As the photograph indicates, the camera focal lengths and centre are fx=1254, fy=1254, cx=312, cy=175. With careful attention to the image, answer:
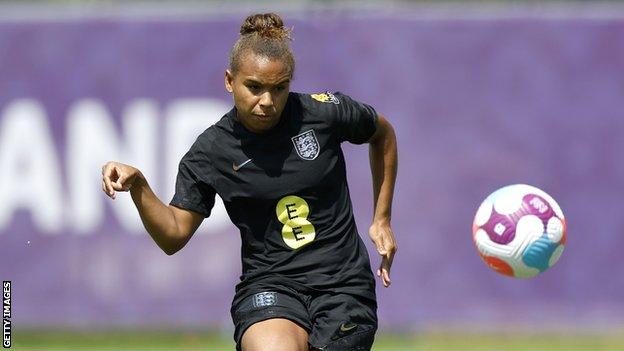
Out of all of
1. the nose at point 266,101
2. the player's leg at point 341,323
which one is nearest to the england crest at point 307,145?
the nose at point 266,101

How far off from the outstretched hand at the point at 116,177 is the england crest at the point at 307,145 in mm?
901

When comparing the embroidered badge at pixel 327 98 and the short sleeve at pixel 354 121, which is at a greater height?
the embroidered badge at pixel 327 98

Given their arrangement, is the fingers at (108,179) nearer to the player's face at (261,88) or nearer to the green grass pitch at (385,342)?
the player's face at (261,88)

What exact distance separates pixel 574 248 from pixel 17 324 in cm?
513

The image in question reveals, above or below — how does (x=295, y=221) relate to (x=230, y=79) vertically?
below

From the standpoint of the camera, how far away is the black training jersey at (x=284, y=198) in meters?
5.88

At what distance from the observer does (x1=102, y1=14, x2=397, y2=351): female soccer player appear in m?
5.74

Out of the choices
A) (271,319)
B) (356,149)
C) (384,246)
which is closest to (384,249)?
(384,246)

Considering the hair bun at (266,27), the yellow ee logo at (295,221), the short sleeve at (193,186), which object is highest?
the hair bun at (266,27)

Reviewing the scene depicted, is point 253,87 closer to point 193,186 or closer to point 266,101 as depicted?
point 266,101

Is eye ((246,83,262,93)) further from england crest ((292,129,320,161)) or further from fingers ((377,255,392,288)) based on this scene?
fingers ((377,255,392,288))

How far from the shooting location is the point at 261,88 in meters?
5.77

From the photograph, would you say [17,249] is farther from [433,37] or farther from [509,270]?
[509,270]

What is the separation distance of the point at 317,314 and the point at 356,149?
227 inches
